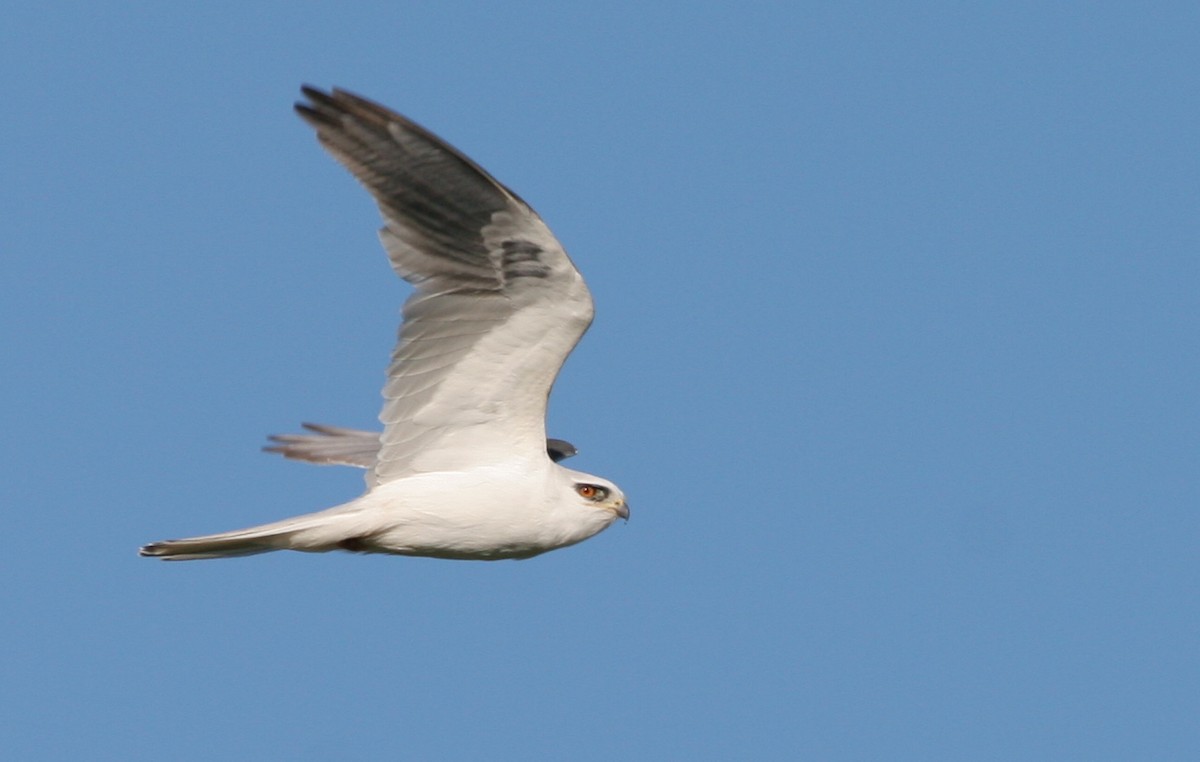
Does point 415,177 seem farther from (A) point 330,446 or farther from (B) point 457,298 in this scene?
(A) point 330,446

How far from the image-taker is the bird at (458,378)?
31.9 ft

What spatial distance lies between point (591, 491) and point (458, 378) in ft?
3.91

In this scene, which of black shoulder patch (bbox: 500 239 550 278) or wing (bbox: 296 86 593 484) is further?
black shoulder patch (bbox: 500 239 550 278)

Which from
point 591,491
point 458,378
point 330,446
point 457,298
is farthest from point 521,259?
point 330,446

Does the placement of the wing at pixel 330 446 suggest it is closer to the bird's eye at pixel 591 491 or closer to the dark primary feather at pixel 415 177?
the bird's eye at pixel 591 491

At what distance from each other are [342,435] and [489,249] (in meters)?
3.97

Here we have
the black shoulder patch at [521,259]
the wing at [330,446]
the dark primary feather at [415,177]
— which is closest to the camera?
the dark primary feather at [415,177]

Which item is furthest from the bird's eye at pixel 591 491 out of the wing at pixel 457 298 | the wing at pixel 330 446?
the wing at pixel 330 446

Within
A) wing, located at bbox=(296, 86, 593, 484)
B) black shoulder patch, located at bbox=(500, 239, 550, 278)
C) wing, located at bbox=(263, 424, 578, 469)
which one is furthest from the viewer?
wing, located at bbox=(263, 424, 578, 469)

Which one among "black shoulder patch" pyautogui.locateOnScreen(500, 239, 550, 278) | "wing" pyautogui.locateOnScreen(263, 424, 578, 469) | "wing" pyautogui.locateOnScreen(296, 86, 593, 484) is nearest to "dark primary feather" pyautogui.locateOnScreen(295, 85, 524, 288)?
"wing" pyautogui.locateOnScreen(296, 86, 593, 484)

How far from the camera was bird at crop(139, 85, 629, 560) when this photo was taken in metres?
9.73

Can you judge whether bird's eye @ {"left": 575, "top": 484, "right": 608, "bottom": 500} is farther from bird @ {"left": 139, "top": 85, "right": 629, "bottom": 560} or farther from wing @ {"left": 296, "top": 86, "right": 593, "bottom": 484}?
wing @ {"left": 296, "top": 86, "right": 593, "bottom": 484}

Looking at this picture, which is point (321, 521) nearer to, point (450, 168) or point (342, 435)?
point (450, 168)

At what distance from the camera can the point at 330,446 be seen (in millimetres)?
13406
